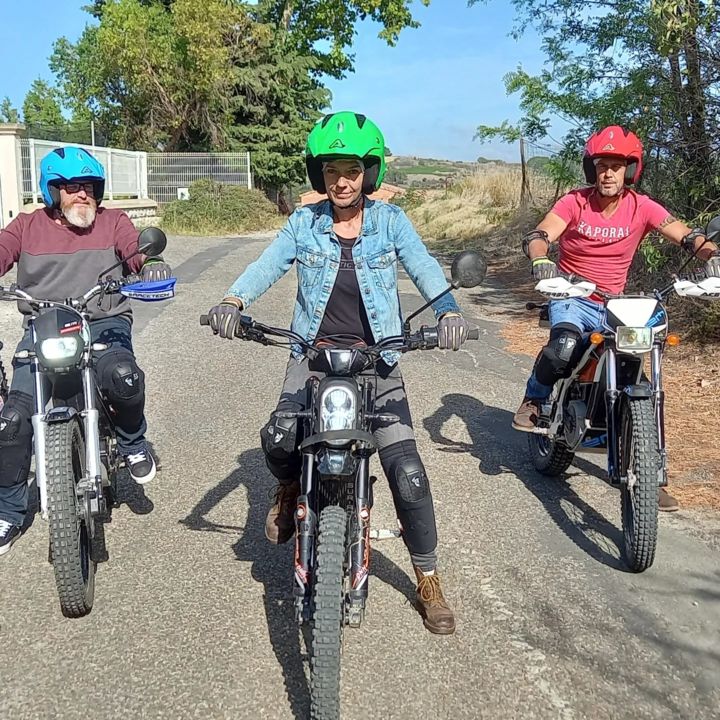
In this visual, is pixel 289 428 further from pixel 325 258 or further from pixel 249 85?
pixel 249 85

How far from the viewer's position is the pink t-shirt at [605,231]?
5.12 meters

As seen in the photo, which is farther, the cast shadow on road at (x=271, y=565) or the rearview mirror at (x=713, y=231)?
the rearview mirror at (x=713, y=231)

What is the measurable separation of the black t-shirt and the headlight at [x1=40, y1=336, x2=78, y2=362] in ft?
3.66

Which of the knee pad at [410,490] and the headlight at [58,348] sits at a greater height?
the headlight at [58,348]


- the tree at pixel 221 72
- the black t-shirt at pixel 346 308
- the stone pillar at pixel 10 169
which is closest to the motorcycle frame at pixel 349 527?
the black t-shirt at pixel 346 308

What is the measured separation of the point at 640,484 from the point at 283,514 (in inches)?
68.3

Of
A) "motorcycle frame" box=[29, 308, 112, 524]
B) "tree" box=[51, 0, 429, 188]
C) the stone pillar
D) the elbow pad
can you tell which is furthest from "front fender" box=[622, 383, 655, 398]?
"tree" box=[51, 0, 429, 188]

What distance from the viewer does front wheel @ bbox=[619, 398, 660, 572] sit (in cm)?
389

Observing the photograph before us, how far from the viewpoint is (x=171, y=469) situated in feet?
17.6

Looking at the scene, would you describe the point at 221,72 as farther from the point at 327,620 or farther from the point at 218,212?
the point at 327,620

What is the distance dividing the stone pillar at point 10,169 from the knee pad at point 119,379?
13.9m

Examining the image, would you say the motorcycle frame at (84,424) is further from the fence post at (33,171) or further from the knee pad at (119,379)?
the fence post at (33,171)

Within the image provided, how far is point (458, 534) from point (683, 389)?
3662 mm

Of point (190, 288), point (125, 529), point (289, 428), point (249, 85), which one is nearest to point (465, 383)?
point (125, 529)
